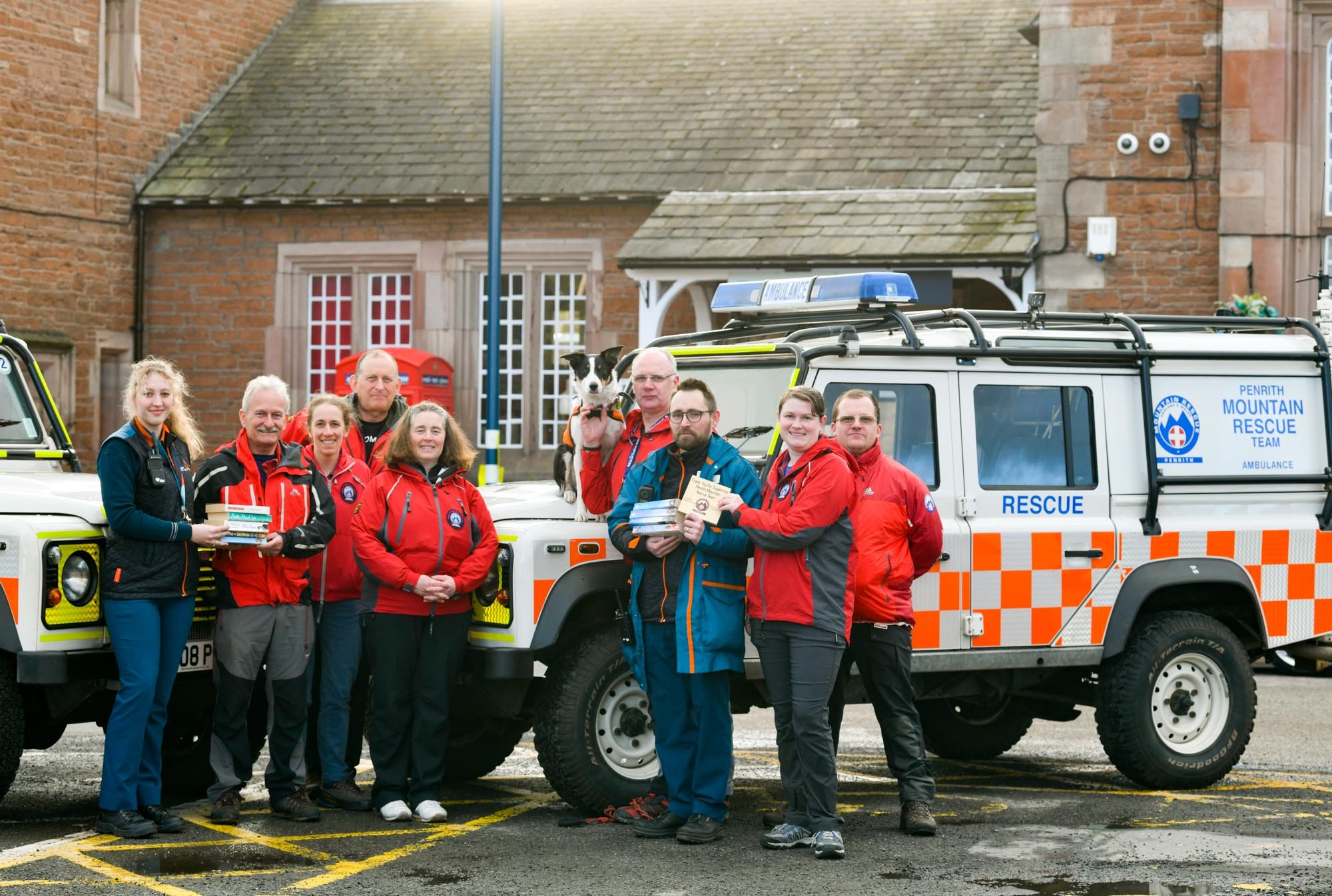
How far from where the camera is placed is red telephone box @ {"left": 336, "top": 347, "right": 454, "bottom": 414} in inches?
783

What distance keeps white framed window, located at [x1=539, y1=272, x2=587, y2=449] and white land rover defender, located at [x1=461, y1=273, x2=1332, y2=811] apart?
1194 cm

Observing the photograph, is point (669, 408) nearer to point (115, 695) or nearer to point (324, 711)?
point (324, 711)

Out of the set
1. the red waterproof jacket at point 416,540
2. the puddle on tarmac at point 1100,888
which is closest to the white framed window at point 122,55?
the red waterproof jacket at point 416,540

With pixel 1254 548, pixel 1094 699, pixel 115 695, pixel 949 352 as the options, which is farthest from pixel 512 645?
pixel 1254 548

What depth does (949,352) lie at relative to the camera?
26.6ft

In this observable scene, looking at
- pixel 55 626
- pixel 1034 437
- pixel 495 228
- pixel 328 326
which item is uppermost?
pixel 495 228

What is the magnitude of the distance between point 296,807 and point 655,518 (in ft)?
6.39

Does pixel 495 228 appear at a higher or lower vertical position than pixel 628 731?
higher

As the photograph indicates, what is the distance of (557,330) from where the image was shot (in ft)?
69.7

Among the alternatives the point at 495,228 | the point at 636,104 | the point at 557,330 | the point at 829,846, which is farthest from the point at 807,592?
the point at 636,104

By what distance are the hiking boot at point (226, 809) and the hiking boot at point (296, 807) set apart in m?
0.18

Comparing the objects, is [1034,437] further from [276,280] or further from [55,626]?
[276,280]

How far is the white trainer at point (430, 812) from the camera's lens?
759cm

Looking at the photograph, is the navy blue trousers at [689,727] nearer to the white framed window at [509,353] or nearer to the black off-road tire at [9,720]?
the black off-road tire at [9,720]
